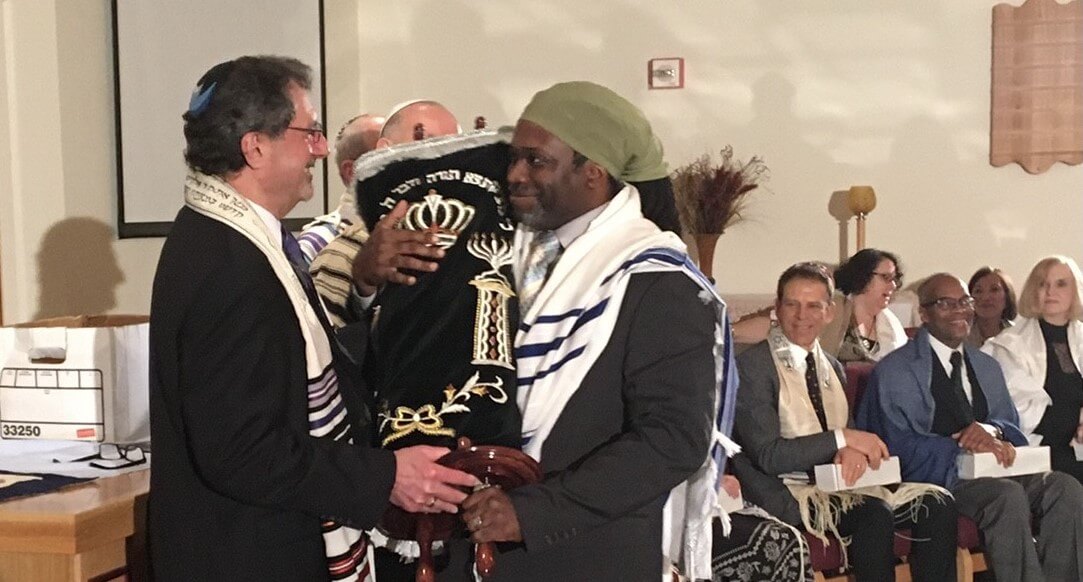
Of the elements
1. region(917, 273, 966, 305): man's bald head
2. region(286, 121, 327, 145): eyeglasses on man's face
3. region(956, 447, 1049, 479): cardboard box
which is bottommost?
region(956, 447, 1049, 479): cardboard box

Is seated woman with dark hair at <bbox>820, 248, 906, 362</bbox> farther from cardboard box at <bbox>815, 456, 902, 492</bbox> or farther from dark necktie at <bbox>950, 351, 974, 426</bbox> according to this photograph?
cardboard box at <bbox>815, 456, 902, 492</bbox>

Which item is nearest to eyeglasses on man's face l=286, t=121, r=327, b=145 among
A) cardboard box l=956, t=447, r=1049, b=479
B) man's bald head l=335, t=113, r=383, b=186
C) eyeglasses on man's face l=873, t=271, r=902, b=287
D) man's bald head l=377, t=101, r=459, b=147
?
man's bald head l=377, t=101, r=459, b=147

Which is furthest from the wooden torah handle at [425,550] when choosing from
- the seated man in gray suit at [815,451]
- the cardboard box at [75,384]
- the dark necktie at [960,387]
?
the dark necktie at [960,387]

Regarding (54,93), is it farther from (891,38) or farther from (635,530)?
(891,38)

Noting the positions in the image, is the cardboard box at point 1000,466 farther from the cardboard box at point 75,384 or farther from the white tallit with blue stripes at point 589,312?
the cardboard box at point 75,384

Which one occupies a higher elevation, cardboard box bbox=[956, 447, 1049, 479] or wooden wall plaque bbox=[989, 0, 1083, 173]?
wooden wall plaque bbox=[989, 0, 1083, 173]

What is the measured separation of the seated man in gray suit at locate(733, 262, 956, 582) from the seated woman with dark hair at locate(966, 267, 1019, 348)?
4.09ft

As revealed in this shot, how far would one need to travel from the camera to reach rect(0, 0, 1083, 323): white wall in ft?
20.1

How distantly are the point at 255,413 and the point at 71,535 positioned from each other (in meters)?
0.47

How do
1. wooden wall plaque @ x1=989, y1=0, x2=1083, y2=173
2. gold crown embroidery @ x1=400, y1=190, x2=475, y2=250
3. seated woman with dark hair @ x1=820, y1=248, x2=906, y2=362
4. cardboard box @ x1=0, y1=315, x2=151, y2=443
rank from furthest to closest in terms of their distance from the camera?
wooden wall plaque @ x1=989, y1=0, x2=1083, y2=173 → seated woman with dark hair @ x1=820, y1=248, x2=906, y2=362 → cardboard box @ x1=0, y1=315, x2=151, y2=443 → gold crown embroidery @ x1=400, y1=190, x2=475, y2=250

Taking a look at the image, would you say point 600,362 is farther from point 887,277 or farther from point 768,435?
point 887,277

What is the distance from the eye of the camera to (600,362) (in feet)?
5.19

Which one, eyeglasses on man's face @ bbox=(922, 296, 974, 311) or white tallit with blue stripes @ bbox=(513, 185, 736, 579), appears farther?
eyeglasses on man's face @ bbox=(922, 296, 974, 311)

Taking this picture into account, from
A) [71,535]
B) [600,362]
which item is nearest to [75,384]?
[71,535]
